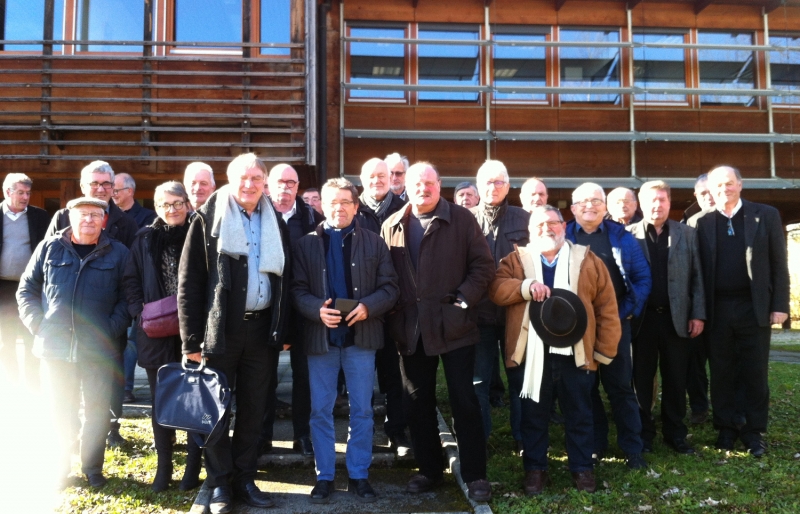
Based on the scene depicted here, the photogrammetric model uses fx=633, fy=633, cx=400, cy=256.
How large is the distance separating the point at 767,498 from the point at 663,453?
0.97 m

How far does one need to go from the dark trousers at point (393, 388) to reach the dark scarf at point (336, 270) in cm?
88

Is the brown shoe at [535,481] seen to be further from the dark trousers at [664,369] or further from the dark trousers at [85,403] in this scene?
the dark trousers at [85,403]

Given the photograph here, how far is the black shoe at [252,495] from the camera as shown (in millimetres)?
4140

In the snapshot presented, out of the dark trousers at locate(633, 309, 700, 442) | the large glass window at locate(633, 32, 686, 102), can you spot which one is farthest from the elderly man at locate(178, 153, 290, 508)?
the large glass window at locate(633, 32, 686, 102)

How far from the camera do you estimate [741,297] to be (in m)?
5.18

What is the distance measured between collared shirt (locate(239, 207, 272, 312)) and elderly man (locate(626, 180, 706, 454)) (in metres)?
3.08

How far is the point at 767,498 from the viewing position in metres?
4.18

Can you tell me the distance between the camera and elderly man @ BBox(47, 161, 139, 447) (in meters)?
4.99

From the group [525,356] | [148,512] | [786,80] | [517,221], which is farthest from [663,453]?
[786,80]

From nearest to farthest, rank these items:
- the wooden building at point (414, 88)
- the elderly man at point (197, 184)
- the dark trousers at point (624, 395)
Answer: the elderly man at point (197, 184)
the dark trousers at point (624, 395)
the wooden building at point (414, 88)

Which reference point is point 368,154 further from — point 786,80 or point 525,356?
point 786,80

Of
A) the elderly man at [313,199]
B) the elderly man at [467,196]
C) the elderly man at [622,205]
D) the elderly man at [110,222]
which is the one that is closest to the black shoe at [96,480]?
the elderly man at [110,222]

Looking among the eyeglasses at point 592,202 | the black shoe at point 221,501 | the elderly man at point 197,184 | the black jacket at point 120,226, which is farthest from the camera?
the black jacket at point 120,226

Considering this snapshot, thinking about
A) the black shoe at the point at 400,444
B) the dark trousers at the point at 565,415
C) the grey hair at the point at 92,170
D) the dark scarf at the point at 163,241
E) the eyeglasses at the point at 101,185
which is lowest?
the black shoe at the point at 400,444
